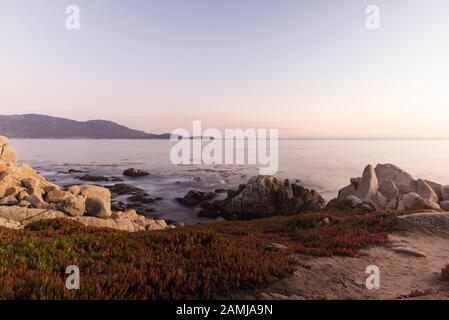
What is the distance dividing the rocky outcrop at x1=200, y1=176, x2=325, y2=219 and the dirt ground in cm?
2687

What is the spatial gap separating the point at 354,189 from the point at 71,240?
3346 centimetres

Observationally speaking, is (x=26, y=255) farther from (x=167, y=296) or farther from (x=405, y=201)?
(x=405, y=201)

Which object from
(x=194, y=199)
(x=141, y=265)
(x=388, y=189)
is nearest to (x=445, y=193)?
(x=388, y=189)

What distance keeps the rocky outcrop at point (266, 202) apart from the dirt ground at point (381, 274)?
26.9 metres

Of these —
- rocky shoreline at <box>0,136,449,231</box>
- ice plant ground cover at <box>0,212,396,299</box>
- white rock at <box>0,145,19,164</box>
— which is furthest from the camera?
white rock at <box>0,145,19,164</box>

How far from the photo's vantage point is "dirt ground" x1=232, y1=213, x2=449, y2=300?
22.8 ft

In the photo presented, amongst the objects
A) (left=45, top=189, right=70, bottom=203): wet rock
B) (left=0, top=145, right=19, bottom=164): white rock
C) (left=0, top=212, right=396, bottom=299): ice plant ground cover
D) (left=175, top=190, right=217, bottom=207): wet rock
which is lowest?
(left=175, top=190, right=217, bottom=207): wet rock

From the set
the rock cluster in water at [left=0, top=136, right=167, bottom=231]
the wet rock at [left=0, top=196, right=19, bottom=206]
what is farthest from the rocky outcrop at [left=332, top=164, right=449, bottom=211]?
the wet rock at [left=0, top=196, right=19, bottom=206]

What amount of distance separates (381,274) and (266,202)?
1286 inches

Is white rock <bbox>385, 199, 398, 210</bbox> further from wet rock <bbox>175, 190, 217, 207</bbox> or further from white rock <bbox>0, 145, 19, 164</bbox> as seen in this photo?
white rock <bbox>0, 145, 19, 164</bbox>

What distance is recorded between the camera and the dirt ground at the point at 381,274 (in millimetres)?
6945

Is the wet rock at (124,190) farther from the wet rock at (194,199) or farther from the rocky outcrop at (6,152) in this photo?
the rocky outcrop at (6,152)

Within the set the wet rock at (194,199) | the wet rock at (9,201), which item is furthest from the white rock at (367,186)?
the wet rock at (9,201)

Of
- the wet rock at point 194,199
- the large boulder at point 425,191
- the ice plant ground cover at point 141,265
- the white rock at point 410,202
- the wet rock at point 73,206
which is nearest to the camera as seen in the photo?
the ice plant ground cover at point 141,265
